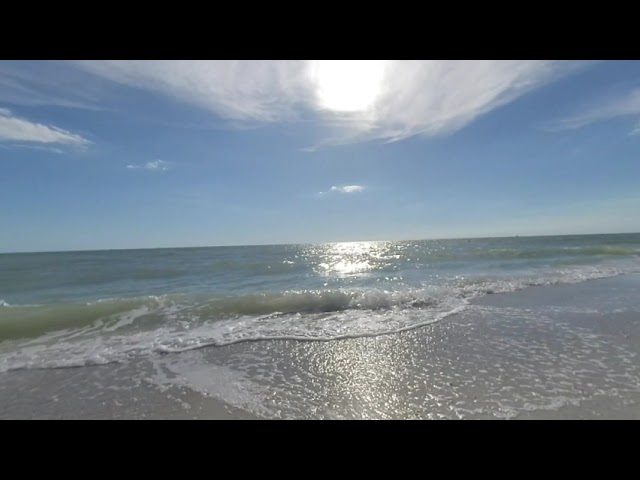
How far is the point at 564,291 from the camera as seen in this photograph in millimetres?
9266

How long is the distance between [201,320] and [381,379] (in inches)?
225

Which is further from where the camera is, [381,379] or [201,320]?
[201,320]

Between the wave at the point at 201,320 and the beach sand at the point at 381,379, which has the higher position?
the wave at the point at 201,320

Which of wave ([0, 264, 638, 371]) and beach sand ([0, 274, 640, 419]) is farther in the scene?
wave ([0, 264, 638, 371])

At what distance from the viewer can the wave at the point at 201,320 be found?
5.91 metres

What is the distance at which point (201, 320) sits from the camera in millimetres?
7930

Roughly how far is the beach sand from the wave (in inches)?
23.2

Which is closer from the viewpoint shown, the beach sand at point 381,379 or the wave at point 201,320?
the beach sand at point 381,379

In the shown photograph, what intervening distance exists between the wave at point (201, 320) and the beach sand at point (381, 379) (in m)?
0.59

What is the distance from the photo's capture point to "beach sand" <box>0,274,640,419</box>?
10.9ft

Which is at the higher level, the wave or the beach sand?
the wave
